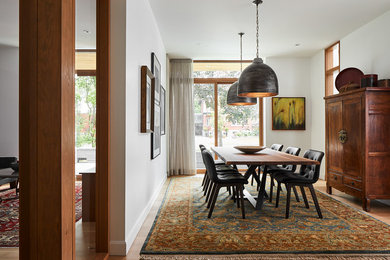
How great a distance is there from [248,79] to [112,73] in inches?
67.8

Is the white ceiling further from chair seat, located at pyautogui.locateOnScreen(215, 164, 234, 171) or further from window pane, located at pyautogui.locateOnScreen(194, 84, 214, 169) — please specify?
chair seat, located at pyautogui.locateOnScreen(215, 164, 234, 171)

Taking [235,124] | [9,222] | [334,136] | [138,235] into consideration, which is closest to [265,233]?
[138,235]

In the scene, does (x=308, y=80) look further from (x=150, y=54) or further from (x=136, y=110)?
(x=136, y=110)

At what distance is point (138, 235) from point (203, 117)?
4.36 metres

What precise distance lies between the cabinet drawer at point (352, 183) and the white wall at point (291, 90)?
243 centimetres

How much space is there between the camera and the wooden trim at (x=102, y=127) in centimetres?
230

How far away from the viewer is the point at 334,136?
4.50 meters

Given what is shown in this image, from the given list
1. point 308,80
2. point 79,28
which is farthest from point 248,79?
point 308,80

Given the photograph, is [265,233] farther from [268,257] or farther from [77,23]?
[77,23]

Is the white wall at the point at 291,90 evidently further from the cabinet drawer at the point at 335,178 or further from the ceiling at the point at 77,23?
the ceiling at the point at 77,23

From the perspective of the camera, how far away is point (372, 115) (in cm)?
375

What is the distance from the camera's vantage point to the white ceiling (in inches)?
152

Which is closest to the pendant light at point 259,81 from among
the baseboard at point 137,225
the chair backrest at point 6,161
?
the baseboard at point 137,225

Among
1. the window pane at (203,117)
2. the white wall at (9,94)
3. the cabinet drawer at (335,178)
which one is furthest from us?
the window pane at (203,117)
